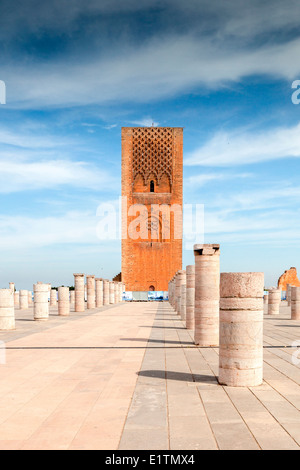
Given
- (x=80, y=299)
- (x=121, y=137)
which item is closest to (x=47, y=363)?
(x=80, y=299)

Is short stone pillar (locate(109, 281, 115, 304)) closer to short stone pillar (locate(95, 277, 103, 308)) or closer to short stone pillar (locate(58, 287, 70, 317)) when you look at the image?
short stone pillar (locate(95, 277, 103, 308))

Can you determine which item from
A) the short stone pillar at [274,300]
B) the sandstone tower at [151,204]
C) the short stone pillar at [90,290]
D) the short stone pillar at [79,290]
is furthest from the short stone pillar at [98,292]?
the sandstone tower at [151,204]

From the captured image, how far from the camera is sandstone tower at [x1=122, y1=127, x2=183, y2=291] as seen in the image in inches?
1772

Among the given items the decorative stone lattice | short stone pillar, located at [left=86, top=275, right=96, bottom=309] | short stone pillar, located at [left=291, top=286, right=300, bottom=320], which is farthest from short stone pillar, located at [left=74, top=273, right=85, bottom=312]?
the decorative stone lattice

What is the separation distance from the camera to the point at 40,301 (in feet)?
52.9

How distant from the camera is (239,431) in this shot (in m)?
4.11

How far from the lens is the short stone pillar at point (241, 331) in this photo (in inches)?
235

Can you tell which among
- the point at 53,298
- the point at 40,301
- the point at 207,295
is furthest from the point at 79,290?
the point at 207,295

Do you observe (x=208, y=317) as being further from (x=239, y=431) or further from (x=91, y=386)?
(x=239, y=431)

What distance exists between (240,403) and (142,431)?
4.67 ft

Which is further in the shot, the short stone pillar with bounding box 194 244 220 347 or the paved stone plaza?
the short stone pillar with bounding box 194 244 220 347

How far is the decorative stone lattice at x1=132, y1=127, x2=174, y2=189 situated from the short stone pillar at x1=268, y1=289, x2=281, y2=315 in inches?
1083

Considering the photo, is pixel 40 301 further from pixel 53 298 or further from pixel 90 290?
pixel 53 298

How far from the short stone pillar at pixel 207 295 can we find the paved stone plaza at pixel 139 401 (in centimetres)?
43
